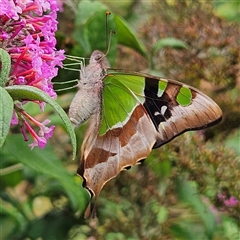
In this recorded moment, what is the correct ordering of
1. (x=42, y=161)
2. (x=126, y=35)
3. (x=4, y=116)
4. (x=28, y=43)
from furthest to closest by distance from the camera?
(x=126, y=35) → (x=42, y=161) → (x=28, y=43) → (x=4, y=116)

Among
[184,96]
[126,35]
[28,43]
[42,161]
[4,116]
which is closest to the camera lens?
[4,116]

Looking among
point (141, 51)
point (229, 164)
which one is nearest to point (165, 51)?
Answer: point (141, 51)

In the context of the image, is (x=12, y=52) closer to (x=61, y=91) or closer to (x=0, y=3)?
(x=0, y=3)

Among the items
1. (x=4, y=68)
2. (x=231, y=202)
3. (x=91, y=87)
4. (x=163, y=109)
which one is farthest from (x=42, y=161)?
(x=4, y=68)

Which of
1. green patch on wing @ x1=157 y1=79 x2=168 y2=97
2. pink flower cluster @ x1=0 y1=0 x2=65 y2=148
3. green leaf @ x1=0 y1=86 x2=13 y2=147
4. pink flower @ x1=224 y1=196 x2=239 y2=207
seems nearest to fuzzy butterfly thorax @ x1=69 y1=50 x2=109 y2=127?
green patch on wing @ x1=157 y1=79 x2=168 y2=97

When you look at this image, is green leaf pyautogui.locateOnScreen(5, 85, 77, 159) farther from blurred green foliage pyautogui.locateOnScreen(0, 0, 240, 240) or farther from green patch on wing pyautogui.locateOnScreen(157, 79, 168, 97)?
blurred green foliage pyautogui.locateOnScreen(0, 0, 240, 240)

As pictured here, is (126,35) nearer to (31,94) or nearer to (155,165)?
(155,165)
